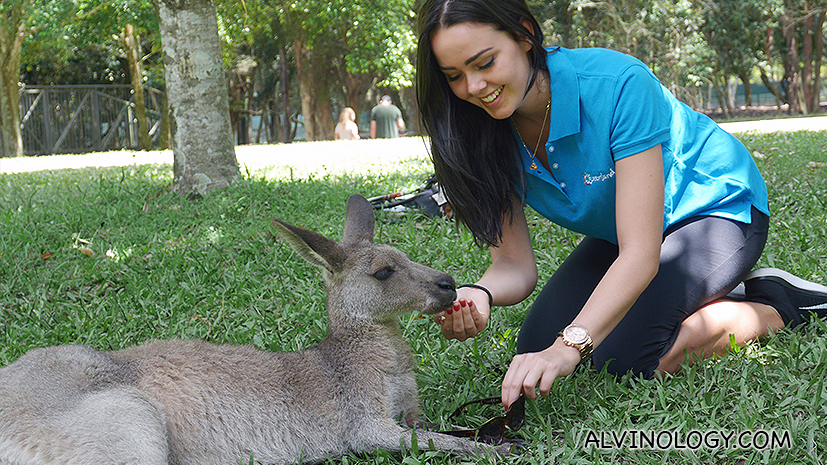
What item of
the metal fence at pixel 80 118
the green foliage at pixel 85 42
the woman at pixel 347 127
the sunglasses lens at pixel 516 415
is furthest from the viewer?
the metal fence at pixel 80 118

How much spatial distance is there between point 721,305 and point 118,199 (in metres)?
5.56

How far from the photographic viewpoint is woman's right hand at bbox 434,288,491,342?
119 inches

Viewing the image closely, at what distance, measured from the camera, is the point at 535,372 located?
245 cm

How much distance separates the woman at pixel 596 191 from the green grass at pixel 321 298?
0.69 feet

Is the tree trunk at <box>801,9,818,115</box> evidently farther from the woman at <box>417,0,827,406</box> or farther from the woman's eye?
the woman's eye

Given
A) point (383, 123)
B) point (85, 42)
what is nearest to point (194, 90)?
point (85, 42)

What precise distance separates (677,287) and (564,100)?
1.03 meters

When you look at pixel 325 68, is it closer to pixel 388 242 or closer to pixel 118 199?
pixel 118 199

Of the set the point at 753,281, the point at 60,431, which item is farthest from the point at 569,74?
the point at 60,431

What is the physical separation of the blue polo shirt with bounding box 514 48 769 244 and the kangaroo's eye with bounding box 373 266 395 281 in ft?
2.66

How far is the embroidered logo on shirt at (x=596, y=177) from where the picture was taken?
10.2 feet

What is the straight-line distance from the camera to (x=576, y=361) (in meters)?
2.54

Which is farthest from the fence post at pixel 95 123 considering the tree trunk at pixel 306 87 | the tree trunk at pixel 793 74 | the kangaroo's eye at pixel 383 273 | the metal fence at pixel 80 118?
the tree trunk at pixel 793 74

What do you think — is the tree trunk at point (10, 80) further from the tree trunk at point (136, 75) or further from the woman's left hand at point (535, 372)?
the woman's left hand at point (535, 372)
